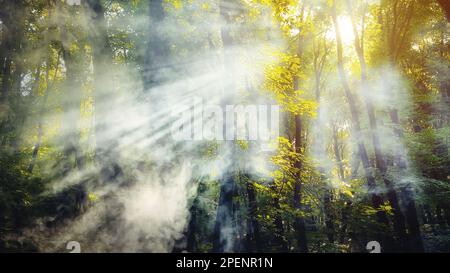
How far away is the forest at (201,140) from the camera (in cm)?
692

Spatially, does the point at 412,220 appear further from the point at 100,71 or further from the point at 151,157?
the point at 100,71

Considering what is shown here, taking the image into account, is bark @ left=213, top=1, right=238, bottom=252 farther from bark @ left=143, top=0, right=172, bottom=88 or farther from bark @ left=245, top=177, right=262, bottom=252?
bark @ left=143, top=0, right=172, bottom=88

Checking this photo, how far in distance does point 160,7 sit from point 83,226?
707 cm

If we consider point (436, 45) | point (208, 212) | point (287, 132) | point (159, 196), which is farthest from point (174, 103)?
point (436, 45)

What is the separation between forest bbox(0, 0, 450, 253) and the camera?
6918 millimetres

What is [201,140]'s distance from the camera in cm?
785

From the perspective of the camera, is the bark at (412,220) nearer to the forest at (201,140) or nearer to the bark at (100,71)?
the forest at (201,140)

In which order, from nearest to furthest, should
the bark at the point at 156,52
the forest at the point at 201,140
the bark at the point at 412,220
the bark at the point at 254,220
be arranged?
the forest at the point at 201,140 → the bark at the point at 156,52 → the bark at the point at 254,220 → the bark at the point at 412,220

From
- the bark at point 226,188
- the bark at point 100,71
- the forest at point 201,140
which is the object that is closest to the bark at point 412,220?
the forest at point 201,140

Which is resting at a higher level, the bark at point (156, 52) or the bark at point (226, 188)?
the bark at point (156, 52)

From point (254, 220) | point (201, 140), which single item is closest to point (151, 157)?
point (201, 140)

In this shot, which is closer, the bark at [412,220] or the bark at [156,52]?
the bark at [156,52]
